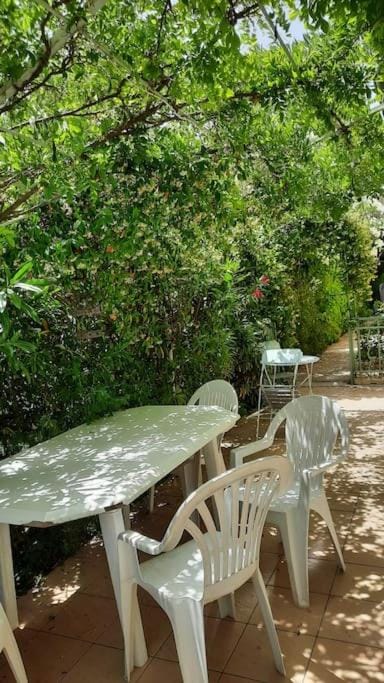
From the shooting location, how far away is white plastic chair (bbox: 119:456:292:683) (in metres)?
1.78

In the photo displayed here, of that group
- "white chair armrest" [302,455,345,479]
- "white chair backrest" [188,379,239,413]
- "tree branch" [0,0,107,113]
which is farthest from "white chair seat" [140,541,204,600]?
"tree branch" [0,0,107,113]

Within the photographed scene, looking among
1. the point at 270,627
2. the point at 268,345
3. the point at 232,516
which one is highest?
the point at 268,345

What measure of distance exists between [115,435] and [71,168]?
163 centimetres

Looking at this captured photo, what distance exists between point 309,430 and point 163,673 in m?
1.49

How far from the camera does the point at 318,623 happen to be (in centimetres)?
234

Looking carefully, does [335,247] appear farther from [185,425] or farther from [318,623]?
[318,623]

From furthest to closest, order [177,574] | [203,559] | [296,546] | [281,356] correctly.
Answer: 1. [281,356]
2. [296,546]
3. [177,574]
4. [203,559]

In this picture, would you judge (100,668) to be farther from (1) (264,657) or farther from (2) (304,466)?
(2) (304,466)

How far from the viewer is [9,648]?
190 centimetres

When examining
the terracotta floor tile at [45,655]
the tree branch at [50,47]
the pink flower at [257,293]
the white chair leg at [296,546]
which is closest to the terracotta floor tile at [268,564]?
the white chair leg at [296,546]

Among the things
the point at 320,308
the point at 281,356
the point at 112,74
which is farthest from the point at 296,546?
the point at 320,308

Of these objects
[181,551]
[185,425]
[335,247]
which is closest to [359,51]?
[185,425]

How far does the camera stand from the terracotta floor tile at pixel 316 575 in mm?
2637

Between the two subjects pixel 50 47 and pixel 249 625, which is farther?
pixel 50 47
